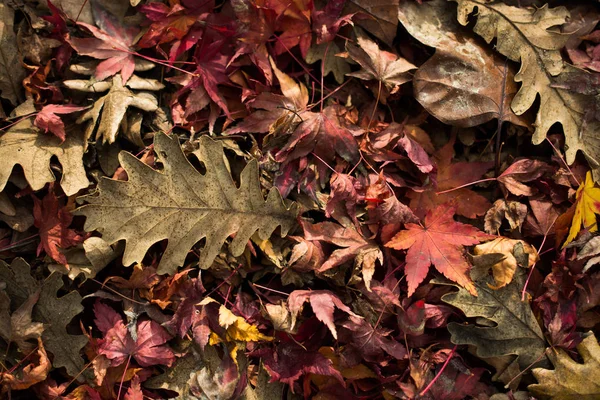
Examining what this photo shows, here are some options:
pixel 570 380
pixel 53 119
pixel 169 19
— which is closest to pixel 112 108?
pixel 53 119

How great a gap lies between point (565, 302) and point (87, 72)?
188 cm

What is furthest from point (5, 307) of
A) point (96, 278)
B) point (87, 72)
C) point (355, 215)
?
point (355, 215)

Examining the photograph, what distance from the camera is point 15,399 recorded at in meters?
2.11

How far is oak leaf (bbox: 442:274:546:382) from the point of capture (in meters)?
2.04

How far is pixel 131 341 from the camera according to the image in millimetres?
2055

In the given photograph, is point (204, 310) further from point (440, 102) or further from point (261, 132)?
point (440, 102)

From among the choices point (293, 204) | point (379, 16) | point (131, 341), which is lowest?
point (131, 341)

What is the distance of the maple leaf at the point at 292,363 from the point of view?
201 centimetres

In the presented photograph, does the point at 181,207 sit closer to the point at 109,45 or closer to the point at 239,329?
the point at 239,329

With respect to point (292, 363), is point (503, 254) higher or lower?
higher

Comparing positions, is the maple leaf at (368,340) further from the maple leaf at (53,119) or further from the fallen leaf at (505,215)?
the maple leaf at (53,119)

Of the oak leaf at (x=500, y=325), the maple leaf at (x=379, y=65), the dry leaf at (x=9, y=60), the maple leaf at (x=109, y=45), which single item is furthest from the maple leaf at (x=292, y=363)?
the dry leaf at (x=9, y=60)

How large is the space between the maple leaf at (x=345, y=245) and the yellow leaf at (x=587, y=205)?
2.20 feet

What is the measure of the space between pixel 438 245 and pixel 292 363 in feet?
2.10
